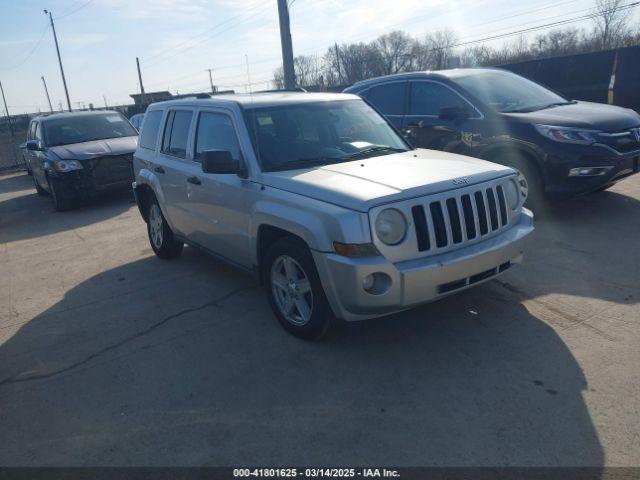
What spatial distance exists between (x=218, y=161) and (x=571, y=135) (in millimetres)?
4205

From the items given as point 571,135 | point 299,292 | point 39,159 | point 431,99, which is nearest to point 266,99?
point 299,292

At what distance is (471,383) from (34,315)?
168 inches

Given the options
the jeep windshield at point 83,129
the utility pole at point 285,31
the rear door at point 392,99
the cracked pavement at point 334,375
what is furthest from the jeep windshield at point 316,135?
the utility pole at point 285,31

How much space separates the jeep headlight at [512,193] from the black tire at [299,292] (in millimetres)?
1619

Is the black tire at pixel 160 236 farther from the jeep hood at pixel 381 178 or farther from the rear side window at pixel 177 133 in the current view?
the jeep hood at pixel 381 178

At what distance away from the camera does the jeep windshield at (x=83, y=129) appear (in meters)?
10.9

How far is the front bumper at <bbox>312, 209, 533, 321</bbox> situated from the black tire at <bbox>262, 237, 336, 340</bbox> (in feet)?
0.48

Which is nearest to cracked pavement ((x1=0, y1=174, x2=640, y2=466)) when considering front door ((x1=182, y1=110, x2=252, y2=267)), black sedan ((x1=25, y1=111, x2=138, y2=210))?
front door ((x1=182, y1=110, x2=252, y2=267))

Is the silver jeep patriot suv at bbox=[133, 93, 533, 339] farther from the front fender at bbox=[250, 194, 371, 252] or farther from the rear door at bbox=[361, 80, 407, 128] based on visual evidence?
the rear door at bbox=[361, 80, 407, 128]

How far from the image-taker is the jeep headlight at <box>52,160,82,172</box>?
10084 mm

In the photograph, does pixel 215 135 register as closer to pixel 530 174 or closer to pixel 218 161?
pixel 218 161

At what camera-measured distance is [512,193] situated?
404cm

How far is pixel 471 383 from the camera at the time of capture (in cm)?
326

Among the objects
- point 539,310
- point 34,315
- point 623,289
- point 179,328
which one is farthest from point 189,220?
point 623,289
